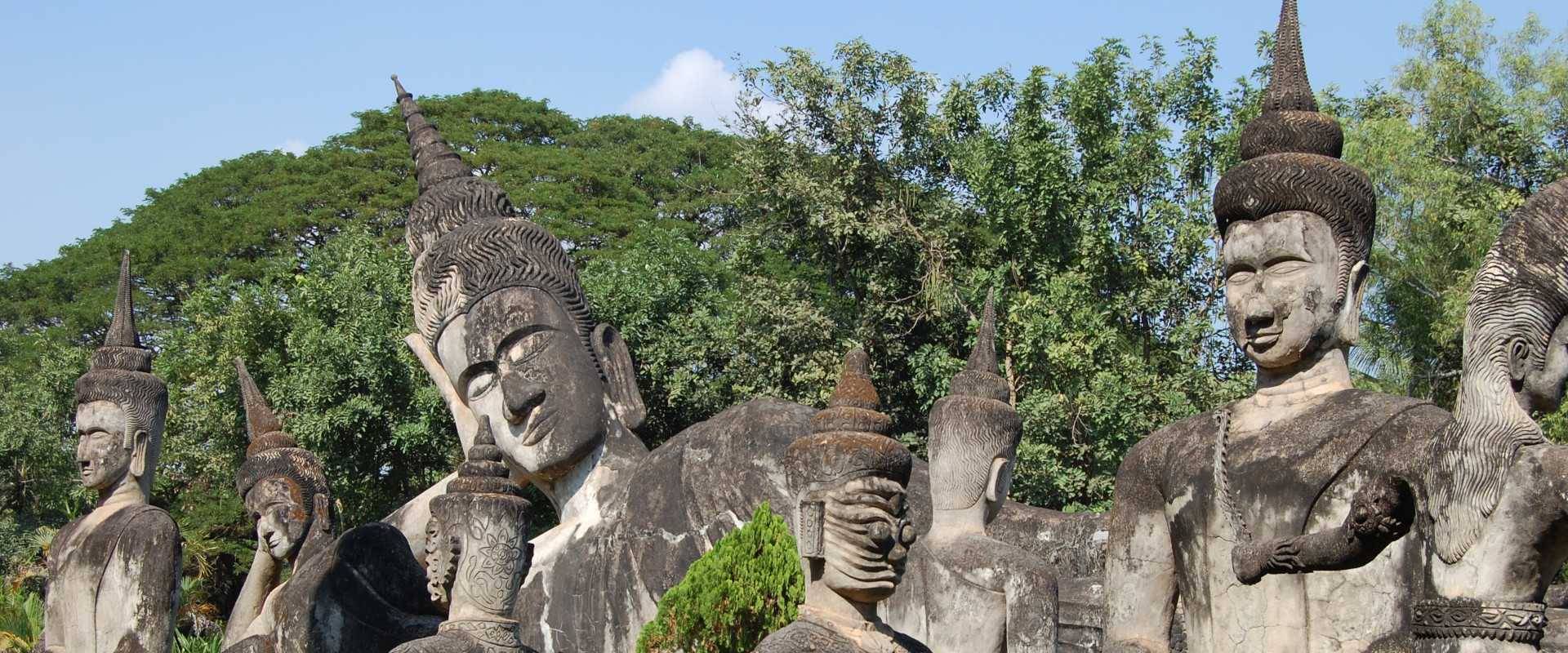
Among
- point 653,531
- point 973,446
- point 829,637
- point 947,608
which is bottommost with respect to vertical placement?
point 829,637

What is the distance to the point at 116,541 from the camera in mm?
10609

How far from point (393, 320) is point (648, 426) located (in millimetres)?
3454

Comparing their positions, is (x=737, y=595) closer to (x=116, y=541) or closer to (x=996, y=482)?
(x=996, y=482)

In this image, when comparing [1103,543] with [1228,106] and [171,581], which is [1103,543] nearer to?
[171,581]

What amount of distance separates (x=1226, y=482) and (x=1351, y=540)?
1201 mm

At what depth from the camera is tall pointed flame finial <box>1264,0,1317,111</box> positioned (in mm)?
7289

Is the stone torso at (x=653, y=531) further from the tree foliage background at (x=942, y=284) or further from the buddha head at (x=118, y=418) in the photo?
the tree foliage background at (x=942, y=284)

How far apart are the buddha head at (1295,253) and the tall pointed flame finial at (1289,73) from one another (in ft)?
0.76

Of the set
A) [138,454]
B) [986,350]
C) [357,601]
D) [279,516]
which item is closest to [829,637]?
[986,350]

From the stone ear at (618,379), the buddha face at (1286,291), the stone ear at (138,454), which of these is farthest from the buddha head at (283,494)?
the buddha face at (1286,291)

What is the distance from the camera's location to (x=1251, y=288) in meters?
6.88

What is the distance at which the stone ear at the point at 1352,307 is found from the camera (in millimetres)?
6848

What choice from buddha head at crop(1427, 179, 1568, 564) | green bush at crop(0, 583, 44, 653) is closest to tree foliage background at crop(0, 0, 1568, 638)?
green bush at crop(0, 583, 44, 653)

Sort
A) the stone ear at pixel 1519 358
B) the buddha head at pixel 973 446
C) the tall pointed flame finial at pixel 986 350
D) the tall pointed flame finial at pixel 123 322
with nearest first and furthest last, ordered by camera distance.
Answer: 1. the stone ear at pixel 1519 358
2. the buddha head at pixel 973 446
3. the tall pointed flame finial at pixel 986 350
4. the tall pointed flame finial at pixel 123 322
